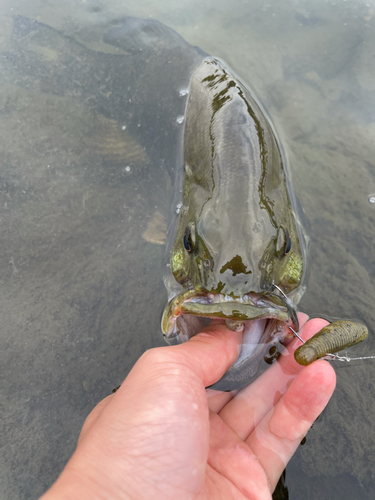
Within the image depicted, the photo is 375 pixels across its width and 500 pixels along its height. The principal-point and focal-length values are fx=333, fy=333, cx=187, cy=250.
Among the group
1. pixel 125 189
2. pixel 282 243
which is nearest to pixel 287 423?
pixel 282 243

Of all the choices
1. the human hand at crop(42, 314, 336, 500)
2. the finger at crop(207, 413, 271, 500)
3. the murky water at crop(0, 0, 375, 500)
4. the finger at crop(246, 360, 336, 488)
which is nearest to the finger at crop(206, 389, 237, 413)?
the human hand at crop(42, 314, 336, 500)

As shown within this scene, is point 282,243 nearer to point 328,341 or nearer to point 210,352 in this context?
point 328,341

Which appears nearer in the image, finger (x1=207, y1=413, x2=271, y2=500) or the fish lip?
the fish lip

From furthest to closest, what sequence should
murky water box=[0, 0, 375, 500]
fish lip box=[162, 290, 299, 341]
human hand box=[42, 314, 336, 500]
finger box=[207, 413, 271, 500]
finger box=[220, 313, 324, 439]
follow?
murky water box=[0, 0, 375, 500] → finger box=[220, 313, 324, 439] → finger box=[207, 413, 271, 500] → fish lip box=[162, 290, 299, 341] → human hand box=[42, 314, 336, 500]

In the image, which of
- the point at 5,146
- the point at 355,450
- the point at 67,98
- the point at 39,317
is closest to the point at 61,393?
the point at 39,317

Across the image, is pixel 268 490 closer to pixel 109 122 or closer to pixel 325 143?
pixel 325 143

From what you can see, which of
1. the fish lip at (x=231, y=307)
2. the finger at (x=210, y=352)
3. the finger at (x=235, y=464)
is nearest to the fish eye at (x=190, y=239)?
the fish lip at (x=231, y=307)

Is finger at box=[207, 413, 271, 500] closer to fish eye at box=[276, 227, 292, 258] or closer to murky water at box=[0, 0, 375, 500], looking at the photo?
murky water at box=[0, 0, 375, 500]
